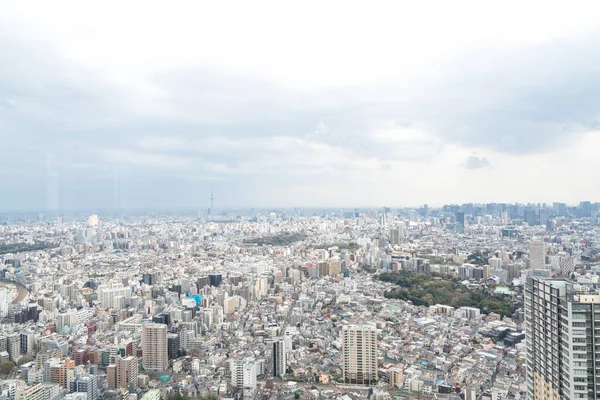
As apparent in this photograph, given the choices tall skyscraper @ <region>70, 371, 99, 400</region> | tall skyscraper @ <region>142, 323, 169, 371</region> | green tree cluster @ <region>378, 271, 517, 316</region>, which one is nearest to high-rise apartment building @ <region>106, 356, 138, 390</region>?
tall skyscraper @ <region>70, 371, 99, 400</region>

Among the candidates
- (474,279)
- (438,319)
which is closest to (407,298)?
(438,319)

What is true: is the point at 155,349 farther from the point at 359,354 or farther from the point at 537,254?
the point at 537,254

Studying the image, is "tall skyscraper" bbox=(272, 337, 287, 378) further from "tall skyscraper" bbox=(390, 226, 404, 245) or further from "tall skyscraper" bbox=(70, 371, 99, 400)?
"tall skyscraper" bbox=(390, 226, 404, 245)

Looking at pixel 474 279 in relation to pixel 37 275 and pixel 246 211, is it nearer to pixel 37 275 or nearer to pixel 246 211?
pixel 246 211

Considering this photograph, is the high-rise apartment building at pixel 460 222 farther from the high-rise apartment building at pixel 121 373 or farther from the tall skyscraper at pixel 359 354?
the high-rise apartment building at pixel 121 373

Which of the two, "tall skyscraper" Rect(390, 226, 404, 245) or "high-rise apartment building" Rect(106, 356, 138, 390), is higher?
"tall skyscraper" Rect(390, 226, 404, 245)

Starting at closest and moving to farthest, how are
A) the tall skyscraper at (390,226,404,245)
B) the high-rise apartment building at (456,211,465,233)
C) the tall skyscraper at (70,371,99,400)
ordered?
the tall skyscraper at (70,371,99,400) → the high-rise apartment building at (456,211,465,233) → the tall skyscraper at (390,226,404,245)

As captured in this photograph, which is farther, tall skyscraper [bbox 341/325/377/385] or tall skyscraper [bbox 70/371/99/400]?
tall skyscraper [bbox 341/325/377/385]
